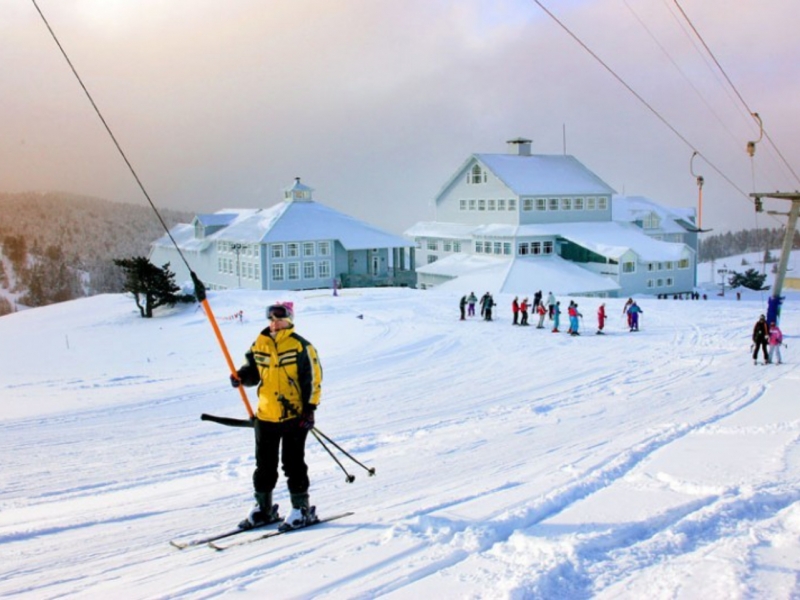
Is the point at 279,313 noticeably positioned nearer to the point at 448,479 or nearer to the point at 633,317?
the point at 448,479

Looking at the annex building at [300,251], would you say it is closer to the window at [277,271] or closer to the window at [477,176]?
the window at [277,271]

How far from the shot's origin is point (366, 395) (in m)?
16.2

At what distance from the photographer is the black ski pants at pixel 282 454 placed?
6.85 metres

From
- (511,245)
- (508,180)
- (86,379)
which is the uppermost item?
(508,180)

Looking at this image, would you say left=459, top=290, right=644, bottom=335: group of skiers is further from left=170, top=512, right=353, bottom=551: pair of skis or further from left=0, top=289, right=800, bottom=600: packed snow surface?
left=170, top=512, right=353, bottom=551: pair of skis

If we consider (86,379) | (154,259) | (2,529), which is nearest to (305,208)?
(154,259)

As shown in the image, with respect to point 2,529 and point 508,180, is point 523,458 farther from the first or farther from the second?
point 508,180

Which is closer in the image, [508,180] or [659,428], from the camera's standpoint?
[659,428]

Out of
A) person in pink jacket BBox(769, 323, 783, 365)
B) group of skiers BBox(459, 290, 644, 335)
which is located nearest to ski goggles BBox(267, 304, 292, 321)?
person in pink jacket BBox(769, 323, 783, 365)

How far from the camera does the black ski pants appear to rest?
685 centimetres

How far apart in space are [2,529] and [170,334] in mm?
27461

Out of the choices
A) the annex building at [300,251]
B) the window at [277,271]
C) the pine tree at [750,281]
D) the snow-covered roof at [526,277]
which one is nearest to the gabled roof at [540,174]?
the snow-covered roof at [526,277]

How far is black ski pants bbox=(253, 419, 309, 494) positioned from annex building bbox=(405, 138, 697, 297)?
40.5 meters

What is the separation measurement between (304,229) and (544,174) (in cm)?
1925
